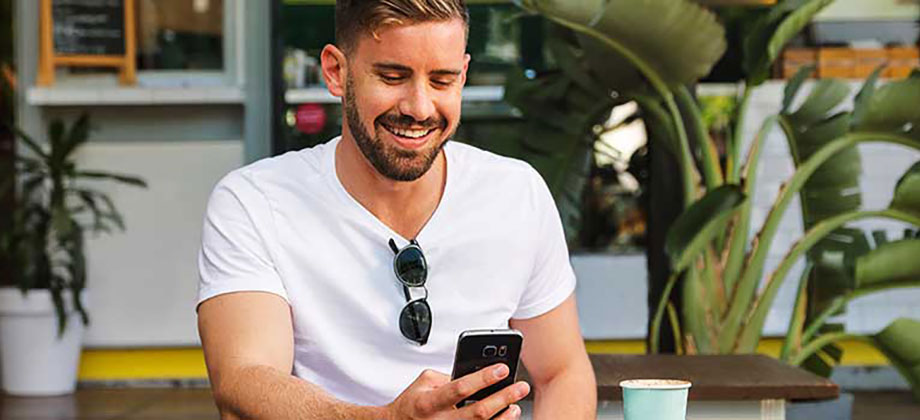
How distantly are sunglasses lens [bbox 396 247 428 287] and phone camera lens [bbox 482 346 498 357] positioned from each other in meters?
0.51

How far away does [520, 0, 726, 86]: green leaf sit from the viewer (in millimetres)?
4539

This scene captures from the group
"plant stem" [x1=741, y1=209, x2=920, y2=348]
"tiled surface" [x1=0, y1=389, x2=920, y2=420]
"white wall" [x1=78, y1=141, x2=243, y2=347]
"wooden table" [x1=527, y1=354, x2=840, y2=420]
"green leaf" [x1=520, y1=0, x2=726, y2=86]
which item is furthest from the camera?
"white wall" [x1=78, y1=141, x2=243, y2=347]

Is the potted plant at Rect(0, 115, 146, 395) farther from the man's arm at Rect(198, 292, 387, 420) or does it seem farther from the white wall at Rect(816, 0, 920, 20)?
the man's arm at Rect(198, 292, 387, 420)

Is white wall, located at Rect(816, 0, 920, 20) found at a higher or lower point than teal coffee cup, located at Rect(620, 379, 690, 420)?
higher

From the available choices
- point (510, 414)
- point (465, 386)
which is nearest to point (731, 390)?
point (510, 414)

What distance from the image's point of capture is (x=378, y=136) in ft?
7.42

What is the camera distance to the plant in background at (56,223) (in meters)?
6.99

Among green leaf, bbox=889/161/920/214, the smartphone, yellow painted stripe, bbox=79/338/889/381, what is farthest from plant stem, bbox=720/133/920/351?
the smartphone

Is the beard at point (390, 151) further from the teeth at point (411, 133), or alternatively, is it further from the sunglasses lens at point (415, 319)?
the sunglasses lens at point (415, 319)

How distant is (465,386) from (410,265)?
1.93 ft

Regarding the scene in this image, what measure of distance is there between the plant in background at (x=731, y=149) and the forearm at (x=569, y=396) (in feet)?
7.06

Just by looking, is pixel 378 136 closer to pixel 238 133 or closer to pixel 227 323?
pixel 227 323

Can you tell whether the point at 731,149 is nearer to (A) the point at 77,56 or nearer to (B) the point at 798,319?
(B) the point at 798,319

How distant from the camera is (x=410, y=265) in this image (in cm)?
230
